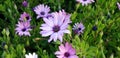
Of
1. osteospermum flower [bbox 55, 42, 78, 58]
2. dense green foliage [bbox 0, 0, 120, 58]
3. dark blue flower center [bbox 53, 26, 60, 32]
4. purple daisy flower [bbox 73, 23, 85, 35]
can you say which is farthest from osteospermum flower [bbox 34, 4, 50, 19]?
osteospermum flower [bbox 55, 42, 78, 58]

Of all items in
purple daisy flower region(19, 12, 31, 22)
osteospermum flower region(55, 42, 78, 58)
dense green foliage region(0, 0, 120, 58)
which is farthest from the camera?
purple daisy flower region(19, 12, 31, 22)

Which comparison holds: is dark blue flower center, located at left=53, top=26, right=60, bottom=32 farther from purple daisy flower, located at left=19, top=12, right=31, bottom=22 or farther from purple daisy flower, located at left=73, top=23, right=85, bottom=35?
purple daisy flower, located at left=19, top=12, right=31, bottom=22

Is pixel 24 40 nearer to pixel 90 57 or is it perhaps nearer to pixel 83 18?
pixel 83 18

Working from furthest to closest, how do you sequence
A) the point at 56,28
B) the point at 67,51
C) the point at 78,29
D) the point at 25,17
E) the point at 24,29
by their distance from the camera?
the point at 25,17 < the point at 24,29 < the point at 78,29 < the point at 56,28 < the point at 67,51

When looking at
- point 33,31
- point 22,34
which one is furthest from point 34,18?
point 22,34

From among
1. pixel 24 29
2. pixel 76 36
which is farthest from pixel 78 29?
pixel 24 29

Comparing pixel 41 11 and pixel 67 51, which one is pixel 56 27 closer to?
pixel 67 51
